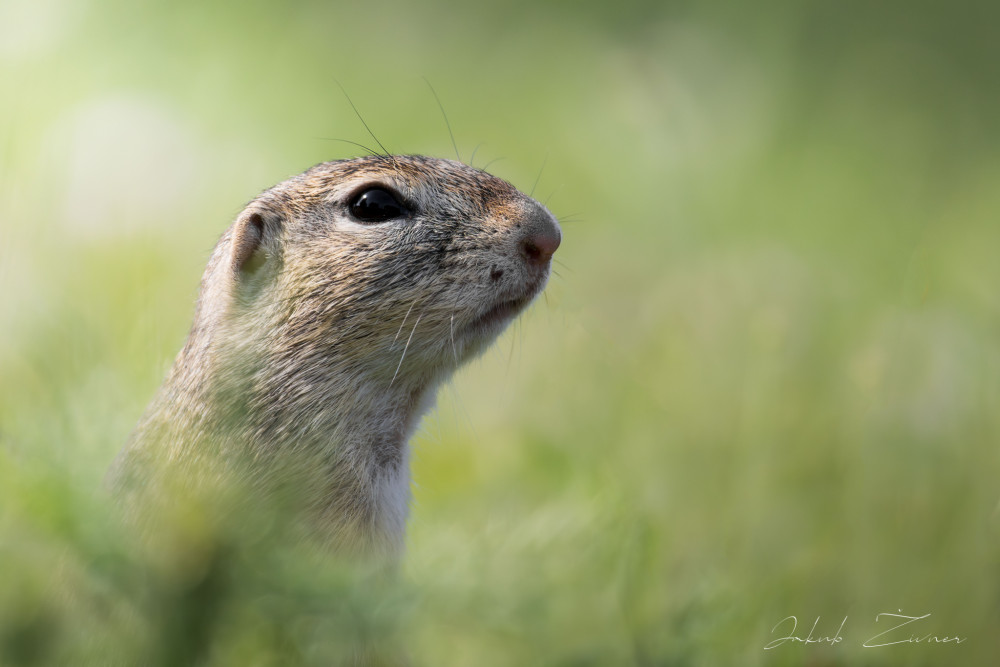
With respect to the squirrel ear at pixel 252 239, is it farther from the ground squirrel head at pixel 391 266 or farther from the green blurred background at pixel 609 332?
the green blurred background at pixel 609 332

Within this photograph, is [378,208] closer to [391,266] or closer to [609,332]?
[391,266]

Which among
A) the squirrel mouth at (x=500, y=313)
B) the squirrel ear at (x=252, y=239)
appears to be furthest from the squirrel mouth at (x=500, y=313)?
the squirrel ear at (x=252, y=239)

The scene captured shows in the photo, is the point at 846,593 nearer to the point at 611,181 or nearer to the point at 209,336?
the point at 209,336
